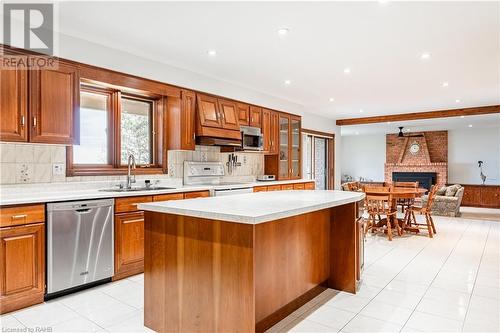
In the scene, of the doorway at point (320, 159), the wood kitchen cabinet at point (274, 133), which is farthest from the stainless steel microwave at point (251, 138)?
the doorway at point (320, 159)

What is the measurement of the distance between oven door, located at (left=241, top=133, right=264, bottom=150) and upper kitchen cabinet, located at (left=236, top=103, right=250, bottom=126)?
24 cm

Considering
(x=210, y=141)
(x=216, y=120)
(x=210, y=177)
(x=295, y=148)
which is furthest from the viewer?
(x=295, y=148)

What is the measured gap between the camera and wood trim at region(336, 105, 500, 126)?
698 cm

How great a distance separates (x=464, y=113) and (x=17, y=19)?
26.8 feet

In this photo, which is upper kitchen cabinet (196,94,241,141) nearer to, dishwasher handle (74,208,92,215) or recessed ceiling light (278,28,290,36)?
recessed ceiling light (278,28,290,36)

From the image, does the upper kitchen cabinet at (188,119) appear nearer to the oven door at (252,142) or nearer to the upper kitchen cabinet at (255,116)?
the oven door at (252,142)

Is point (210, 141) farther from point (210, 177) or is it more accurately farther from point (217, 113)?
point (210, 177)

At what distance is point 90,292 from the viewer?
119 inches

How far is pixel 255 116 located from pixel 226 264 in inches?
161

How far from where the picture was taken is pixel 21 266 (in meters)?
2.64

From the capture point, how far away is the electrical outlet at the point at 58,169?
11.1ft

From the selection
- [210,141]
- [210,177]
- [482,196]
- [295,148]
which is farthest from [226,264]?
[482,196]

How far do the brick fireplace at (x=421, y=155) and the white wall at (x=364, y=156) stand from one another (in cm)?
41

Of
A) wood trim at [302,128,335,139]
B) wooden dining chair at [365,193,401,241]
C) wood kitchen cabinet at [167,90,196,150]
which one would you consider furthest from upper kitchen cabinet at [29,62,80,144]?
wood trim at [302,128,335,139]
